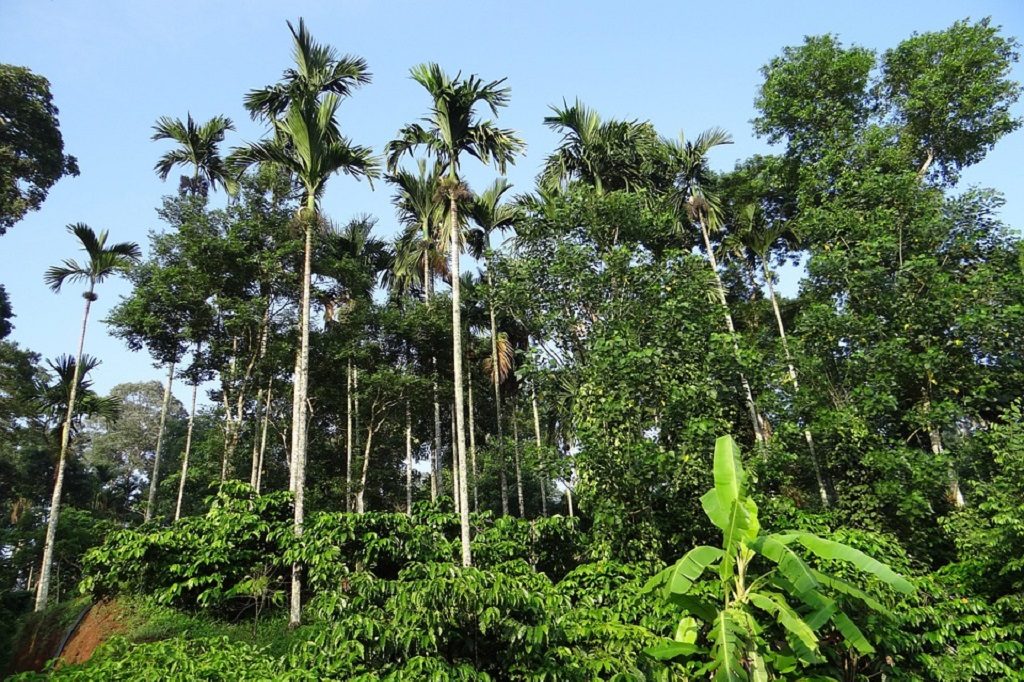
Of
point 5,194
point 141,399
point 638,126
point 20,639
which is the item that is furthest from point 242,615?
point 141,399

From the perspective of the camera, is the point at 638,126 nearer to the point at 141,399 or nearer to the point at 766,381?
the point at 766,381

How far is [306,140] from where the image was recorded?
12484mm

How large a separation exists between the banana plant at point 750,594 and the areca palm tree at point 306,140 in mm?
7821

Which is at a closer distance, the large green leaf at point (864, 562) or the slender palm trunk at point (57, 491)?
the large green leaf at point (864, 562)

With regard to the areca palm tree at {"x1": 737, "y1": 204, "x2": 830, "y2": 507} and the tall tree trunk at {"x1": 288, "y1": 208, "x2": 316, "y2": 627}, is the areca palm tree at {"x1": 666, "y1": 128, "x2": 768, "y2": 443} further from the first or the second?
the tall tree trunk at {"x1": 288, "y1": 208, "x2": 316, "y2": 627}

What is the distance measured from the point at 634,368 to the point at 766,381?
3133 mm

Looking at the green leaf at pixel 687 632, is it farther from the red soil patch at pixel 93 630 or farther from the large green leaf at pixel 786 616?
the red soil patch at pixel 93 630

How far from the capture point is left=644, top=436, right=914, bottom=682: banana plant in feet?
20.4

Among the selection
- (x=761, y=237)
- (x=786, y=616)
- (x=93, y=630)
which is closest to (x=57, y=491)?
(x=93, y=630)

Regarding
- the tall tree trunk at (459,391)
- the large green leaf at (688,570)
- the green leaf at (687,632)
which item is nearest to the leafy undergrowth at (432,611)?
the green leaf at (687,632)

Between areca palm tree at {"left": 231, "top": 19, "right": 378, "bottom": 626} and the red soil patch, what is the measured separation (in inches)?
178

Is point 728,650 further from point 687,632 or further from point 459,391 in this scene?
point 459,391

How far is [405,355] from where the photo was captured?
19047 mm

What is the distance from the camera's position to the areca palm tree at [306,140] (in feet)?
40.5
